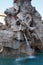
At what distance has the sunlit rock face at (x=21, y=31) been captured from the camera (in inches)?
489

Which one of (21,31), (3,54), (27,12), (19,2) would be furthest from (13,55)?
(19,2)

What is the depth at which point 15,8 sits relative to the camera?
14273mm

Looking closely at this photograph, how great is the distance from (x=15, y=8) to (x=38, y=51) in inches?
Result: 151

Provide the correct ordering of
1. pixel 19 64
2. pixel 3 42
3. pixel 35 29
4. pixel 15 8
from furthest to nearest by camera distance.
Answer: pixel 15 8, pixel 35 29, pixel 3 42, pixel 19 64

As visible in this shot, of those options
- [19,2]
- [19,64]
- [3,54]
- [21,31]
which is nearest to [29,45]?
[21,31]

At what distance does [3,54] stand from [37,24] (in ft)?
12.0

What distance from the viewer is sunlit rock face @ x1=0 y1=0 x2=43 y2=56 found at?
12422mm

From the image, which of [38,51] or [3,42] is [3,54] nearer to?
[3,42]

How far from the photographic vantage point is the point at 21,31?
12742 millimetres

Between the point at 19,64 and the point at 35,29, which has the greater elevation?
the point at 35,29

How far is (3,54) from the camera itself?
12477mm

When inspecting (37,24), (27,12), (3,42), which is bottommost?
(3,42)

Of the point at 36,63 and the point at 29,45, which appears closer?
the point at 36,63

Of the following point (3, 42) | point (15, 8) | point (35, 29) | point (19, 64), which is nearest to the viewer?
point (19, 64)
